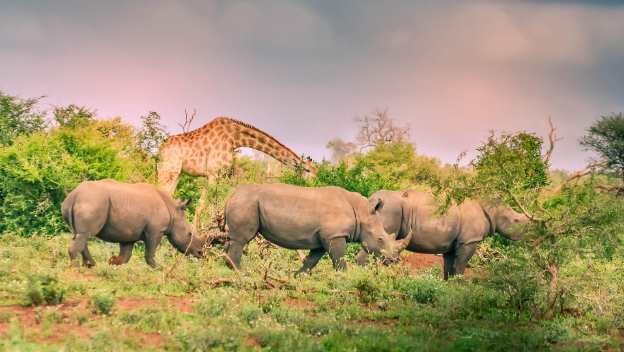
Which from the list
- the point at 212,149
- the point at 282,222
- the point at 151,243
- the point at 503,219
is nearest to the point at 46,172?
the point at 212,149

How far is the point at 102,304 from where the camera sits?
Result: 9656 mm

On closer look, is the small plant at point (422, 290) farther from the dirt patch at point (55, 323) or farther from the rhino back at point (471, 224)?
the dirt patch at point (55, 323)

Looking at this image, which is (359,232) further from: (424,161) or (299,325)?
(424,161)

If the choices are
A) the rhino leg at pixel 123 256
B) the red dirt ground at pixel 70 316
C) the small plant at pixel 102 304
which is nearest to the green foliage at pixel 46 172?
the rhino leg at pixel 123 256

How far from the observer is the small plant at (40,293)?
987cm

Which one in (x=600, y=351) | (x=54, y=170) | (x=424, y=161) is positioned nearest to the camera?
(x=600, y=351)

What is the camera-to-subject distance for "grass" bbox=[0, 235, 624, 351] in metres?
8.75

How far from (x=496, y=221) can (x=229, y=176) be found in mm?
8638

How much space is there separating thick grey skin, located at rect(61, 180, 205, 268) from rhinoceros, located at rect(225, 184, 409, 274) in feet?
3.12

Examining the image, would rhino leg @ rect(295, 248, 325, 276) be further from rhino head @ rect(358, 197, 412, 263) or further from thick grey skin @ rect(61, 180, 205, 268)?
thick grey skin @ rect(61, 180, 205, 268)

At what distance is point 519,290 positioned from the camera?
11453 mm

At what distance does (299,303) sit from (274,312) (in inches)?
51.2

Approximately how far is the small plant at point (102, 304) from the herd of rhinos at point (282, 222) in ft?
12.4

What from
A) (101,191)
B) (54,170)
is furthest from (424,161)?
(101,191)
